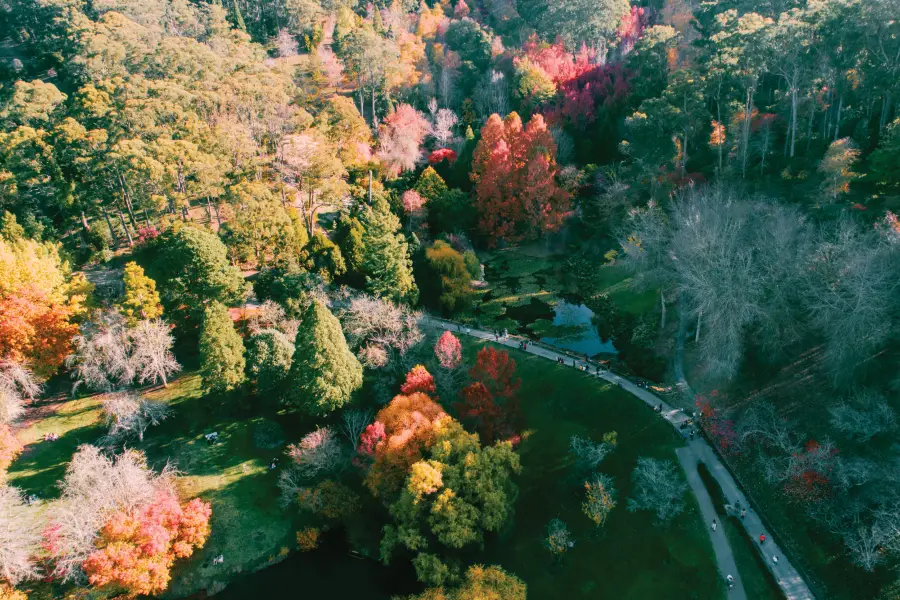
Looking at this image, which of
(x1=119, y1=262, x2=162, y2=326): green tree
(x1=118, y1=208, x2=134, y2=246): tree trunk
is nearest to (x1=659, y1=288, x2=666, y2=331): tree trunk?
(x1=119, y1=262, x2=162, y2=326): green tree

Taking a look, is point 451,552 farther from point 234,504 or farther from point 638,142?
point 638,142

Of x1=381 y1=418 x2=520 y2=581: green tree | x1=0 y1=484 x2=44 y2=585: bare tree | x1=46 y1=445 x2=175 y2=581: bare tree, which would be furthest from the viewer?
x1=381 y1=418 x2=520 y2=581: green tree

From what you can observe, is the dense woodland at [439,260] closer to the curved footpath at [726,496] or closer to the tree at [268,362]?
the tree at [268,362]

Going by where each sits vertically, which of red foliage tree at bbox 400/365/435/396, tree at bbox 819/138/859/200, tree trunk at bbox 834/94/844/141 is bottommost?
red foliage tree at bbox 400/365/435/396

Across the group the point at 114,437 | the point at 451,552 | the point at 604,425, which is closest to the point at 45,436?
the point at 114,437

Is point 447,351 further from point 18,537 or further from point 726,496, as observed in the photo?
point 18,537

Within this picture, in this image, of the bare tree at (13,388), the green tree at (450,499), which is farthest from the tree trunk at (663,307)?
the bare tree at (13,388)

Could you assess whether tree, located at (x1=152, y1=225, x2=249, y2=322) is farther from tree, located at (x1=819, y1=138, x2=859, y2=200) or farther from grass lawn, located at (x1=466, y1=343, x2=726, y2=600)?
tree, located at (x1=819, y1=138, x2=859, y2=200)

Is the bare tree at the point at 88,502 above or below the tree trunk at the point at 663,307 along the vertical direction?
below
